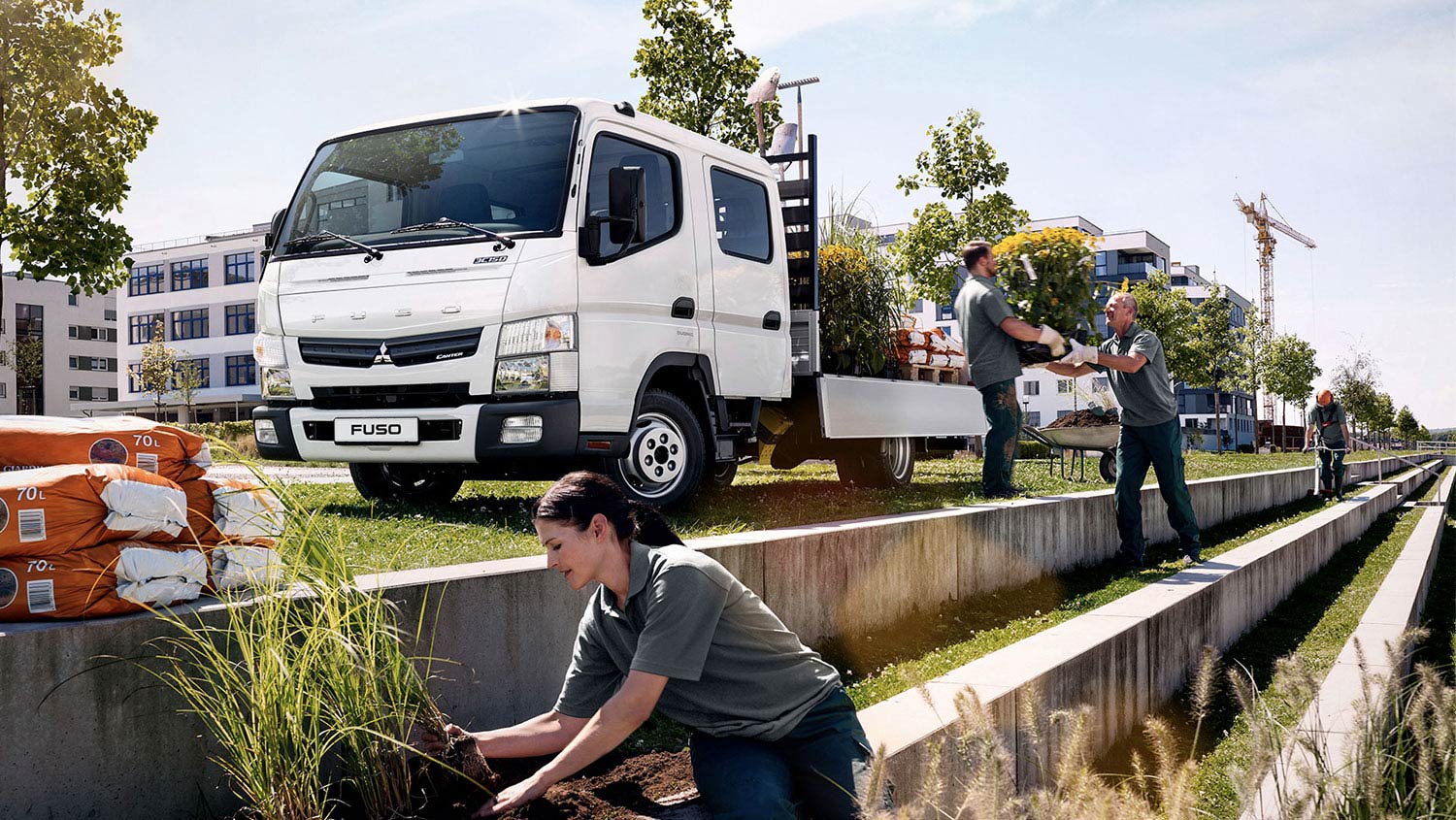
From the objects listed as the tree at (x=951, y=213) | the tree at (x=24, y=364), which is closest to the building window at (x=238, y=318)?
the tree at (x=24, y=364)

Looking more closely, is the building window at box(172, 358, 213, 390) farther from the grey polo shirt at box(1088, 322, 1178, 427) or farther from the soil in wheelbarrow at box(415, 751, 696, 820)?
the soil in wheelbarrow at box(415, 751, 696, 820)

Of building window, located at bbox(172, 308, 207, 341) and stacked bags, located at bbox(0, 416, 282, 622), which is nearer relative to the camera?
stacked bags, located at bbox(0, 416, 282, 622)

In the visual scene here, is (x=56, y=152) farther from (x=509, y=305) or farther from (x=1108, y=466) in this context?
(x=1108, y=466)

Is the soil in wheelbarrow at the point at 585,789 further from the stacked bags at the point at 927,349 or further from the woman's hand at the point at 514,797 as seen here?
the stacked bags at the point at 927,349

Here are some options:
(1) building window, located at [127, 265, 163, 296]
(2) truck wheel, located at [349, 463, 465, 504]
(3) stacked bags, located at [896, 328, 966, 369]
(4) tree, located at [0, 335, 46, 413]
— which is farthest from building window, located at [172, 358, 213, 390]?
(2) truck wheel, located at [349, 463, 465, 504]

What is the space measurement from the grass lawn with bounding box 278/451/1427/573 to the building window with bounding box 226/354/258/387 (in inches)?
2411

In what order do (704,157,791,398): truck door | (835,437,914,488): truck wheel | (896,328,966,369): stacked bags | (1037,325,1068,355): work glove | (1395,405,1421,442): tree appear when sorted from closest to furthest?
1. (704,157,791,398): truck door
2. (1037,325,1068,355): work glove
3. (835,437,914,488): truck wheel
4. (896,328,966,369): stacked bags
5. (1395,405,1421,442): tree

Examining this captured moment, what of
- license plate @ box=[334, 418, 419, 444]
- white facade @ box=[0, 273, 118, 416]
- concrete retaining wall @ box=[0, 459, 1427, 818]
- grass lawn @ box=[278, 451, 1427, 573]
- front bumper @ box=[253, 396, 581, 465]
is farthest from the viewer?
white facade @ box=[0, 273, 118, 416]

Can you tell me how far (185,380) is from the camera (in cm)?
6041

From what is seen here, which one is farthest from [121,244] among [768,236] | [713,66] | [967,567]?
[967,567]

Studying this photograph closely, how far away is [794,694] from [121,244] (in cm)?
1369

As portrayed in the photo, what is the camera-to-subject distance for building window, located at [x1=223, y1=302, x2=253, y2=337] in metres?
67.1

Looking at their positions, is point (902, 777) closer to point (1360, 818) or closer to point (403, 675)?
point (1360, 818)

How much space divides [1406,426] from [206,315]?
126109mm
